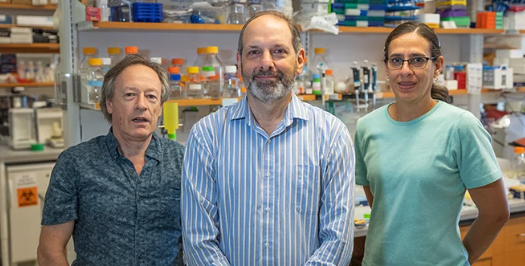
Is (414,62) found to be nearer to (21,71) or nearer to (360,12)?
(360,12)

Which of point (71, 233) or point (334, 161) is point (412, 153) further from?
point (71, 233)

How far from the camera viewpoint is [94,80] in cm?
270

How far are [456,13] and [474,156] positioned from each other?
2.18 m

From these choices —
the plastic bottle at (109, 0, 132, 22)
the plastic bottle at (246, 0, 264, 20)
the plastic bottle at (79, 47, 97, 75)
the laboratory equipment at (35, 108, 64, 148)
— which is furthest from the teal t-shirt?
the laboratory equipment at (35, 108, 64, 148)

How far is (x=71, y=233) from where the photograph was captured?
1.84 m

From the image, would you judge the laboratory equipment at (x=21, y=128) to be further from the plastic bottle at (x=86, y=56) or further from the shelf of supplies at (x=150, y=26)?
the shelf of supplies at (x=150, y=26)

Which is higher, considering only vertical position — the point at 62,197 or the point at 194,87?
the point at 194,87

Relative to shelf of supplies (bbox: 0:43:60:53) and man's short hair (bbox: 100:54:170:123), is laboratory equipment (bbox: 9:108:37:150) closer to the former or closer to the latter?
shelf of supplies (bbox: 0:43:60:53)

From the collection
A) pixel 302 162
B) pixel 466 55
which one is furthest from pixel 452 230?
pixel 466 55

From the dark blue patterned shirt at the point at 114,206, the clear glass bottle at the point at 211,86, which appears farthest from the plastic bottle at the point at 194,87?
the dark blue patterned shirt at the point at 114,206

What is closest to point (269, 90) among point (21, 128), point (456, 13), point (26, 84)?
point (456, 13)

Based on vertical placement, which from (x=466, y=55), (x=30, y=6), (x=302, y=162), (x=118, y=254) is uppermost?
(x=30, y=6)

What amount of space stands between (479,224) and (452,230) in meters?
0.15

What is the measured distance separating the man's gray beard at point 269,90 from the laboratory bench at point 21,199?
9.80 ft
